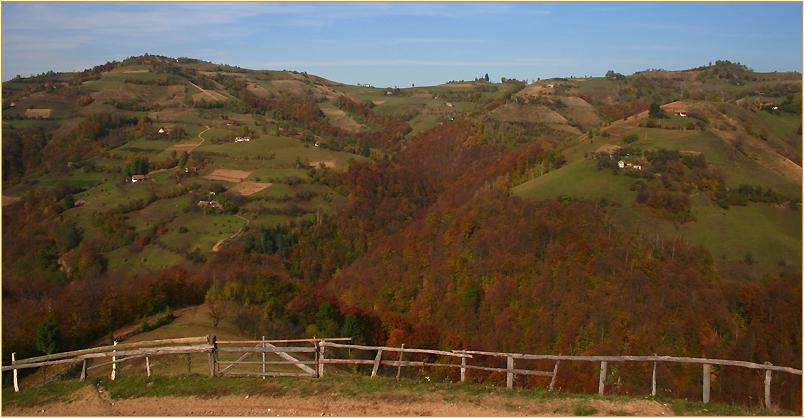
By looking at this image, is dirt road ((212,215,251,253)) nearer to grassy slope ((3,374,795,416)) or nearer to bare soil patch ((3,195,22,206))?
bare soil patch ((3,195,22,206))

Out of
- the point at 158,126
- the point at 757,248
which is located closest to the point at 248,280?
the point at 757,248

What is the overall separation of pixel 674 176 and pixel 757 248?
16.3 meters

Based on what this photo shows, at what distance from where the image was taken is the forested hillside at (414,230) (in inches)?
1825

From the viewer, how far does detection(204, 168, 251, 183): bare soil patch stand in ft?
311

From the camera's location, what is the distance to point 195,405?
576 inches

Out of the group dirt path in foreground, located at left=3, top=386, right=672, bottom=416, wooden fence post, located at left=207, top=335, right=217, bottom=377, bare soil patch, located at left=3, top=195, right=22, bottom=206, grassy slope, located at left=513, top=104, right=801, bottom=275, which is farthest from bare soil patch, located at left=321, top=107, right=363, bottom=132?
dirt path in foreground, located at left=3, top=386, right=672, bottom=416

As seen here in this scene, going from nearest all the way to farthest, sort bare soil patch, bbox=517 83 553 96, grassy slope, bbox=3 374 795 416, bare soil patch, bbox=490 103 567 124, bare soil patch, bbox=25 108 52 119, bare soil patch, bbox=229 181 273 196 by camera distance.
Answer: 1. grassy slope, bbox=3 374 795 416
2. bare soil patch, bbox=229 181 273 196
3. bare soil patch, bbox=25 108 52 119
4. bare soil patch, bbox=490 103 567 124
5. bare soil patch, bbox=517 83 553 96

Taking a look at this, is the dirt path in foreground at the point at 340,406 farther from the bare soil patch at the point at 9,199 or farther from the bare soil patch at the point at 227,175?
the bare soil patch at the point at 9,199

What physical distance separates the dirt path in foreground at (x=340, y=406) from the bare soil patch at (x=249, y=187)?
2926 inches

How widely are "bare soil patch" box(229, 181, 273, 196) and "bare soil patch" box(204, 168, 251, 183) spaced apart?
2.13m

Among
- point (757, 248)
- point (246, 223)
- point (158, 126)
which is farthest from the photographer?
point (158, 126)

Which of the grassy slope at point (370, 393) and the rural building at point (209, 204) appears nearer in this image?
the grassy slope at point (370, 393)

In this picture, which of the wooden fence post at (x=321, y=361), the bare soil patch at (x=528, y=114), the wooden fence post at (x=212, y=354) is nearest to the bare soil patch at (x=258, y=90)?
the bare soil patch at (x=528, y=114)

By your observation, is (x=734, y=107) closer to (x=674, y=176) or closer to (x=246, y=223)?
(x=674, y=176)
